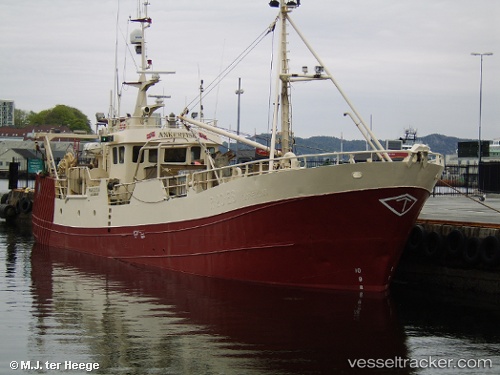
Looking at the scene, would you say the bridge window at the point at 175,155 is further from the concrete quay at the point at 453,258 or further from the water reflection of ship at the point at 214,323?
the concrete quay at the point at 453,258

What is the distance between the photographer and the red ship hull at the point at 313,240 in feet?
63.7

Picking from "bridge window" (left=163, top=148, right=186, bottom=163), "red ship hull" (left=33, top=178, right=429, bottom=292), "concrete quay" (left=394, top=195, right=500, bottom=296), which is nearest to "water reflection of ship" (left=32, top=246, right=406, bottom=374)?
"red ship hull" (left=33, top=178, right=429, bottom=292)

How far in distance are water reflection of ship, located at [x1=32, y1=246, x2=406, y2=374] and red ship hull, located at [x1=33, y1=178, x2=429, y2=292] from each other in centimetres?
40

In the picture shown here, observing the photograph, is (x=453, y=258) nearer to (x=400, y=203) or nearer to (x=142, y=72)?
(x=400, y=203)

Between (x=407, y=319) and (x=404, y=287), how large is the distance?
4.24 m

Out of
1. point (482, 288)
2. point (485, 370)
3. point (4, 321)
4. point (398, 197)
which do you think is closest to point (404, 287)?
point (482, 288)

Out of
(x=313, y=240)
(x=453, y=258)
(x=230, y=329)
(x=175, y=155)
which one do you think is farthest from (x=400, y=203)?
(x=175, y=155)

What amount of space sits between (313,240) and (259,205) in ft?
5.34

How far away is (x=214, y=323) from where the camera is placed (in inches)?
680

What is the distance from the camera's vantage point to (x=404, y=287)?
2231 cm

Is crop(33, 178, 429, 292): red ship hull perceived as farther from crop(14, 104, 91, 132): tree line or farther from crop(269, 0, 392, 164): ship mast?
crop(14, 104, 91, 132): tree line

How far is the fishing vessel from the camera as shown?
19.3 m

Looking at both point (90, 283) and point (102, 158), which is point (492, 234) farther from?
point (102, 158)

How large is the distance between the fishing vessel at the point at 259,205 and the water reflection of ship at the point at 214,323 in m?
0.67
